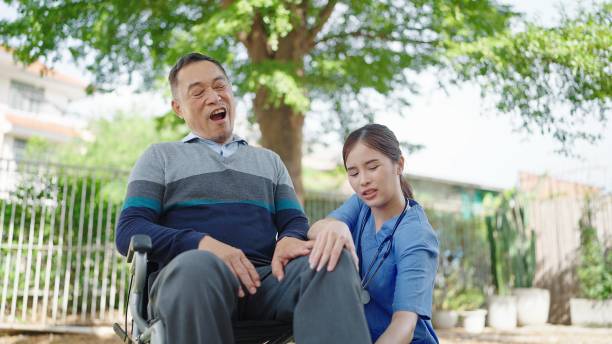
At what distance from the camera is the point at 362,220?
220cm

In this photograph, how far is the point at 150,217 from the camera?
1.95 metres

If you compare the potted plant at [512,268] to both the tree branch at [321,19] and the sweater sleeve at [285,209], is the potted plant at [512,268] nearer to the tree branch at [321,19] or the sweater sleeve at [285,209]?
the tree branch at [321,19]

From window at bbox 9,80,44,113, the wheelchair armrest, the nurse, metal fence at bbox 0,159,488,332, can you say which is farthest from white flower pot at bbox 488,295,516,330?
window at bbox 9,80,44,113

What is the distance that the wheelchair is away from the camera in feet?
5.31

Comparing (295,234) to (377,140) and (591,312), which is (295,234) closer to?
(377,140)

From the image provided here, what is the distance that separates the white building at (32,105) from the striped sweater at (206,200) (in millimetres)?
20088

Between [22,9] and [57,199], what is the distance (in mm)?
2228

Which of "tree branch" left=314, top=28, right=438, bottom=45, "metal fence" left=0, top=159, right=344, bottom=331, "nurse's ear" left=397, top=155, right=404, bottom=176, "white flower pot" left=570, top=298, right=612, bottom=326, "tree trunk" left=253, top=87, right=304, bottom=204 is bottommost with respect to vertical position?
"white flower pot" left=570, top=298, right=612, bottom=326

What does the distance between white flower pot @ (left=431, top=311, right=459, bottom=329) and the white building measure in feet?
55.5

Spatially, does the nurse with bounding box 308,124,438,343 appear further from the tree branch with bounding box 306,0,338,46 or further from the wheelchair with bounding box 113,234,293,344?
the tree branch with bounding box 306,0,338,46

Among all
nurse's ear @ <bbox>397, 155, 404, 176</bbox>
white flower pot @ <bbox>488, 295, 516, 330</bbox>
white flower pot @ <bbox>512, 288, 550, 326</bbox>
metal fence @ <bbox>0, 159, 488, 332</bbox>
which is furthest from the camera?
white flower pot @ <bbox>512, 288, 550, 326</bbox>

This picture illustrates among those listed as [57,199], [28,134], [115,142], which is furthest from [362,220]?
[115,142]

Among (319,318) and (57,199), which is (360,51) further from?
(319,318)

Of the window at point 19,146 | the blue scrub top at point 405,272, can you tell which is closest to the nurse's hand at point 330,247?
the blue scrub top at point 405,272
